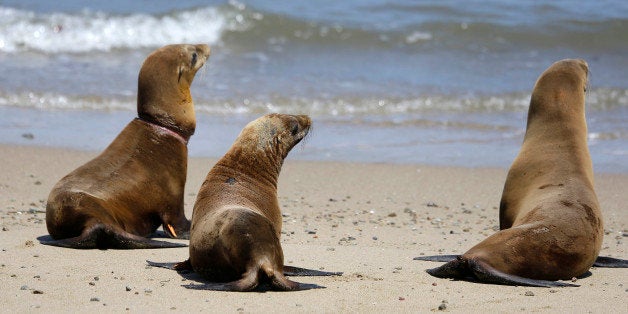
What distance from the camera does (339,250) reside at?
6.62 metres

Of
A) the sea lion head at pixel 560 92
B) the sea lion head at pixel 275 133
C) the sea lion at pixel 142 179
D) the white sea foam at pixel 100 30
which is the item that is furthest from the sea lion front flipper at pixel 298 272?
the white sea foam at pixel 100 30

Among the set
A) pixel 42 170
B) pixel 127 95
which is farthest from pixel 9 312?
pixel 127 95

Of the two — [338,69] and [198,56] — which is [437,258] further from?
[338,69]

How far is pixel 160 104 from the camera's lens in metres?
7.48

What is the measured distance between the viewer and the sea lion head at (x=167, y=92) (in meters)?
7.46

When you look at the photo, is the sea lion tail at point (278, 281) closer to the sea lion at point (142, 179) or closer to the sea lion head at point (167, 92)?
the sea lion at point (142, 179)

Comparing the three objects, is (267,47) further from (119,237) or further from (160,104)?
(119,237)

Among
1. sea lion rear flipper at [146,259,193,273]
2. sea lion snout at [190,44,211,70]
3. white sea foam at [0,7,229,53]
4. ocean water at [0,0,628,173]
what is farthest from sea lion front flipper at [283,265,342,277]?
white sea foam at [0,7,229,53]

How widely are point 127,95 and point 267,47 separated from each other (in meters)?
5.05

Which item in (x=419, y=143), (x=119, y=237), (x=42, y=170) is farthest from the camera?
(x=419, y=143)

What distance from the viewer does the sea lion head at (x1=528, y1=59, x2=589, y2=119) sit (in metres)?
7.01

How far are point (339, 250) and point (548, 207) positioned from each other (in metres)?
1.33

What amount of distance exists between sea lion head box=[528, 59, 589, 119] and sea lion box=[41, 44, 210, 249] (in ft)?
8.16

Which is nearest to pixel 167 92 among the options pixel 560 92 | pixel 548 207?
pixel 560 92
